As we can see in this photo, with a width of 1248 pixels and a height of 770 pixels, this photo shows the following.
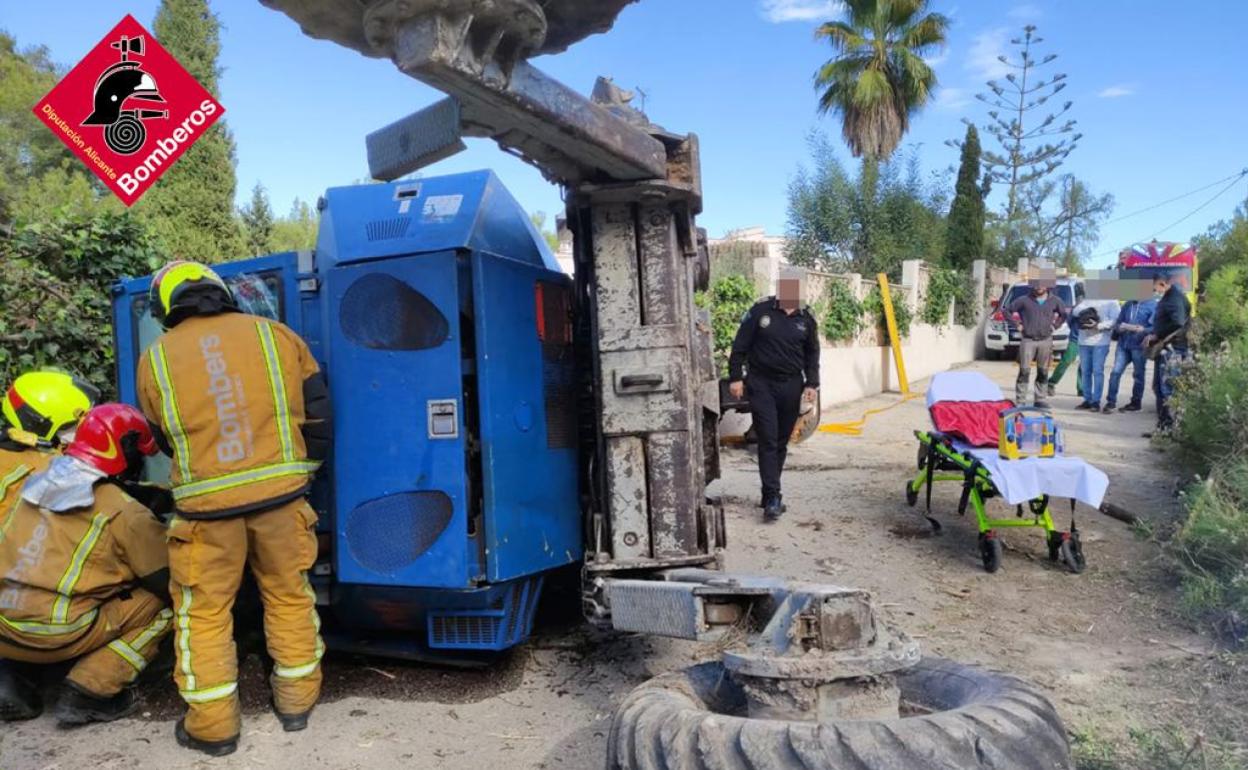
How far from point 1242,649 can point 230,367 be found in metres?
4.28

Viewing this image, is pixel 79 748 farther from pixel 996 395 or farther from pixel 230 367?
pixel 996 395

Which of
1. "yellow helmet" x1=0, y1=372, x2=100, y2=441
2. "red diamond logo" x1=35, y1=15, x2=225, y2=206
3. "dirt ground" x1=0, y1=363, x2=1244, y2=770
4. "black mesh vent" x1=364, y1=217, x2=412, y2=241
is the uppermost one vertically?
"red diamond logo" x1=35, y1=15, x2=225, y2=206

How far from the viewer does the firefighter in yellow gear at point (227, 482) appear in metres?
3.11

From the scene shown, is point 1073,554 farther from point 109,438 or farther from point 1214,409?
point 109,438

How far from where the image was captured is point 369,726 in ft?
10.8

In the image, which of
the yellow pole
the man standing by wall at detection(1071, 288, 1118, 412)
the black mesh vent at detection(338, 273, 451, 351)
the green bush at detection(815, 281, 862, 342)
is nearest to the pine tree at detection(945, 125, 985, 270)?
the yellow pole

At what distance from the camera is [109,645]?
3434mm

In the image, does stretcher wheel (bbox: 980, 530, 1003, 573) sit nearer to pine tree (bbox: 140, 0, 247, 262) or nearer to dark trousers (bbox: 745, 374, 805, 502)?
dark trousers (bbox: 745, 374, 805, 502)

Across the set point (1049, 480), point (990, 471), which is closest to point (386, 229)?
point (990, 471)

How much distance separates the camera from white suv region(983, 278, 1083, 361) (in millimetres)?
19047

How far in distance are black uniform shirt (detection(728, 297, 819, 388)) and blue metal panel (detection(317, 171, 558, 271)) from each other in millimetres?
2908

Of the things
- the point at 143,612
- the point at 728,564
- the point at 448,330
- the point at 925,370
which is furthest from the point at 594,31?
the point at 925,370

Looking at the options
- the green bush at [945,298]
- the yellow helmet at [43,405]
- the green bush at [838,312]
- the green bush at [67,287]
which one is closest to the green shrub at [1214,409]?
the green bush at [838,312]

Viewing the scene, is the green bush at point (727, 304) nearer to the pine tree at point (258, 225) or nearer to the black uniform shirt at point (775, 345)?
the black uniform shirt at point (775, 345)
